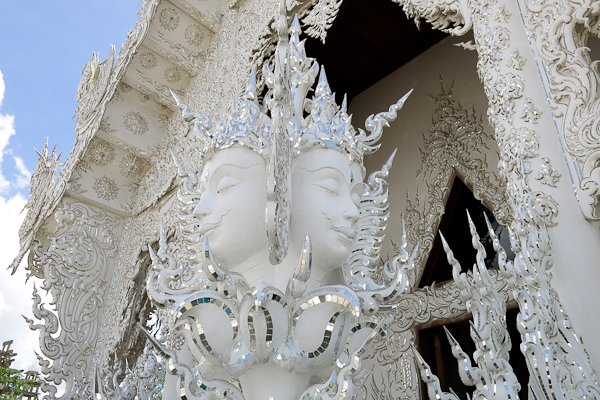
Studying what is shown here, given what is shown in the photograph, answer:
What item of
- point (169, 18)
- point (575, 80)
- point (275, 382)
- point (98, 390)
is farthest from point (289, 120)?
point (169, 18)

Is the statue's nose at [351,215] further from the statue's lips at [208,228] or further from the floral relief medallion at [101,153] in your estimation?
the floral relief medallion at [101,153]

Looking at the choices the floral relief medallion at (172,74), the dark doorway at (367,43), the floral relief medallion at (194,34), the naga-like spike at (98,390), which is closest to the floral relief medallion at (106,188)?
the floral relief medallion at (172,74)

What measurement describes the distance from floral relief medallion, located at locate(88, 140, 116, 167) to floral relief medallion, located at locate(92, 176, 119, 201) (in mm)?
125

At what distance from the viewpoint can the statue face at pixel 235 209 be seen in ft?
3.29

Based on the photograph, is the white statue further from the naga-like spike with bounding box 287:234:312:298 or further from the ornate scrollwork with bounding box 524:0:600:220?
the ornate scrollwork with bounding box 524:0:600:220

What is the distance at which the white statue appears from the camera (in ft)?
2.88

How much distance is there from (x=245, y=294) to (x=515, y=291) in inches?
21.3

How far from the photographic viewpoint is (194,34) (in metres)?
3.57

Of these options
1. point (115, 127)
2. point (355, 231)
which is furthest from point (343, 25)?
point (355, 231)

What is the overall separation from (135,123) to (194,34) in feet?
2.67

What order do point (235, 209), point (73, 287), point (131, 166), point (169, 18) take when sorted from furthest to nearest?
point (131, 166)
point (169, 18)
point (73, 287)
point (235, 209)

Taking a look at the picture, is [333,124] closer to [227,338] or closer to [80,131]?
[227,338]

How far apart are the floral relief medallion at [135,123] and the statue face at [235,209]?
283 centimetres

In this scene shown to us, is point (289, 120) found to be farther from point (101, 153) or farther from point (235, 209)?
point (101, 153)
